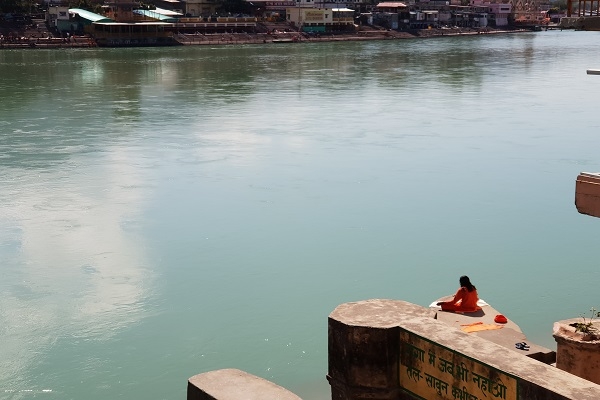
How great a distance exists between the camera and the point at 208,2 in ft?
195

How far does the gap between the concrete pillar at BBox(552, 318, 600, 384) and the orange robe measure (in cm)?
163

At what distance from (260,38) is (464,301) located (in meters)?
49.7

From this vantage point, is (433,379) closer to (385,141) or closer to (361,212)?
(361,212)

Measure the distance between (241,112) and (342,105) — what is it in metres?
2.59

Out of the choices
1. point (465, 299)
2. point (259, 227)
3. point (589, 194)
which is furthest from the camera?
point (259, 227)

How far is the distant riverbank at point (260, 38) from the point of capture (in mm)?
46375

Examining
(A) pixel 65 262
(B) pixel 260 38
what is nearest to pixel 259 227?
(A) pixel 65 262

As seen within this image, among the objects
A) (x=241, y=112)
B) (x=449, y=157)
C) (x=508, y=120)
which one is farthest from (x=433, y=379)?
(x=241, y=112)

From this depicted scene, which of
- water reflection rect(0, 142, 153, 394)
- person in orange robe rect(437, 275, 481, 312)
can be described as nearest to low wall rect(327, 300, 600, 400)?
person in orange robe rect(437, 275, 481, 312)

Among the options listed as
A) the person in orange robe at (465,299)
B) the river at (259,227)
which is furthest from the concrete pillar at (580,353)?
the river at (259,227)

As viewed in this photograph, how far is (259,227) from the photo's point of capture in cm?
957

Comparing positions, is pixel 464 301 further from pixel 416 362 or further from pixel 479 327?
pixel 416 362

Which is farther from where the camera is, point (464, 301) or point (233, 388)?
point (464, 301)

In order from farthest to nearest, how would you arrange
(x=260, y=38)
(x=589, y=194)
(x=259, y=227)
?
(x=260, y=38) < (x=259, y=227) < (x=589, y=194)
